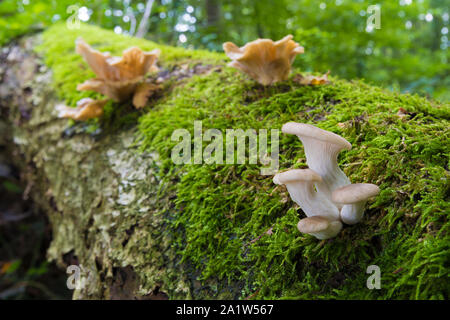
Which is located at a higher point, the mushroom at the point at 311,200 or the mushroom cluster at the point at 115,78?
the mushroom cluster at the point at 115,78

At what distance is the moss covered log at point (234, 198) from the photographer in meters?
1.13

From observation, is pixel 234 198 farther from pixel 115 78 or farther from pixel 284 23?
pixel 284 23

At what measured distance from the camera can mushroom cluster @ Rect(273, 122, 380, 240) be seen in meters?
1.03

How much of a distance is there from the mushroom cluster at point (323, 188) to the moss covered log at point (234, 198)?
9cm

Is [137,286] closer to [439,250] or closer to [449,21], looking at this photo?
[439,250]

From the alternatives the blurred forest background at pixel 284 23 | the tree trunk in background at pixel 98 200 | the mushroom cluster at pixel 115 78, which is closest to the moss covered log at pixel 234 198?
the tree trunk in background at pixel 98 200

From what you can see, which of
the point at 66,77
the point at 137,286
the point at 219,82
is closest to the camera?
the point at 137,286

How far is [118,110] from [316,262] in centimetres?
208

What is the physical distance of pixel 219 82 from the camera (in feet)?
7.95

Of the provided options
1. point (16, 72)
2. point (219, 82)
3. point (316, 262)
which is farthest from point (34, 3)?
point (316, 262)

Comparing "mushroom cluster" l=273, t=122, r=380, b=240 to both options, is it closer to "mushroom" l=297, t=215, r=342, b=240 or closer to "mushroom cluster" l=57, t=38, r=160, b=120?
"mushroom" l=297, t=215, r=342, b=240

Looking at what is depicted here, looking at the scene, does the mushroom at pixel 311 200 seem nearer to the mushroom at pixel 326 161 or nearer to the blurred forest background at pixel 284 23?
the mushroom at pixel 326 161

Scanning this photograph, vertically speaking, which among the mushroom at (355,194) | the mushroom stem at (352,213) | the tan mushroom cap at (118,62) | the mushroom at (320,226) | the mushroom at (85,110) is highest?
the tan mushroom cap at (118,62)
